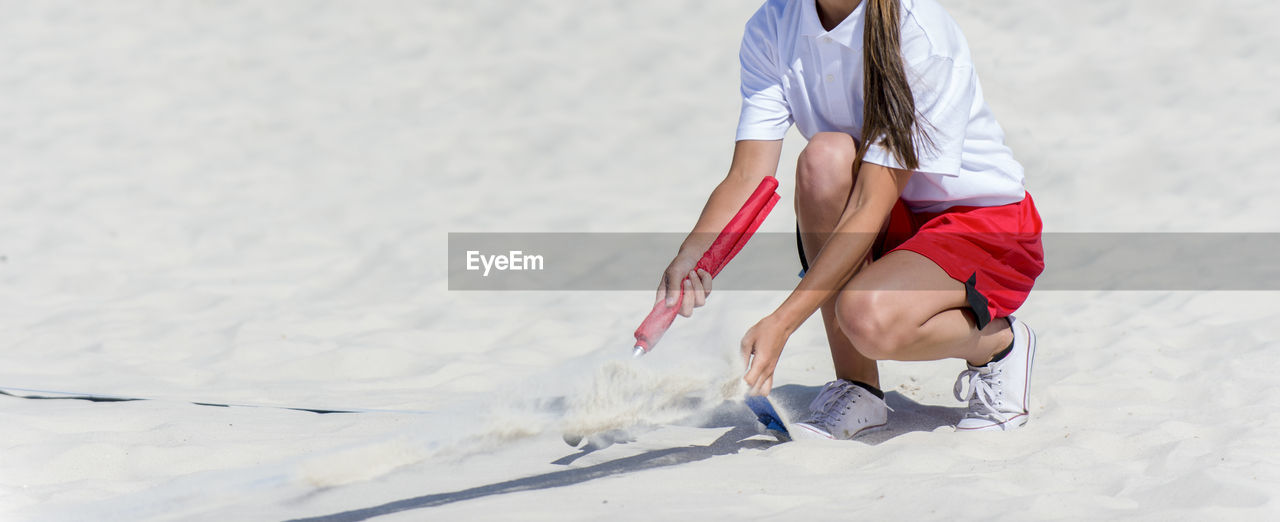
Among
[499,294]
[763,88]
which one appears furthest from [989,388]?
[499,294]

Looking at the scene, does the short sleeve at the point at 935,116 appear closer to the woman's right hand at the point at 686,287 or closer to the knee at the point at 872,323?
the knee at the point at 872,323

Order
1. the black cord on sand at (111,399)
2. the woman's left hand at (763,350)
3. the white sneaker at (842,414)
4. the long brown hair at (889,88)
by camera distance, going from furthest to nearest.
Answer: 1. the black cord on sand at (111,399)
2. the white sneaker at (842,414)
3. the long brown hair at (889,88)
4. the woman's left hand at (763,350)

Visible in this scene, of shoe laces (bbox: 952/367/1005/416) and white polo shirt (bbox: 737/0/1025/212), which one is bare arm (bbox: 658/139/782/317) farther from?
shoe laces (bbox: 952/367/1005/416)

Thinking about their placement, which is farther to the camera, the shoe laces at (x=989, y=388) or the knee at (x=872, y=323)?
the shoe laces at (x=989, y=388)

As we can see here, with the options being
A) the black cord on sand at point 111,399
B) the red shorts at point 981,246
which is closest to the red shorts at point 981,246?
the red shorts at point 981,246

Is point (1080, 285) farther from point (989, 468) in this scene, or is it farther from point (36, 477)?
point (36, 477)

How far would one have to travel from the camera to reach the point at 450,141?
484 centimetres

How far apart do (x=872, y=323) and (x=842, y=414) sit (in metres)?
0.29

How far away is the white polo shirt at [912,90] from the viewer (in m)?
1.86

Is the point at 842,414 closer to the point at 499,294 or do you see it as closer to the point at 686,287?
the point at 686,287

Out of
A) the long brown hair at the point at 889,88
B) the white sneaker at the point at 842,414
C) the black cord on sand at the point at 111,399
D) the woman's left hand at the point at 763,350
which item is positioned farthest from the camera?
the black cord on sand at the point at 111,399

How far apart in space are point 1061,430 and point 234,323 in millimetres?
2230

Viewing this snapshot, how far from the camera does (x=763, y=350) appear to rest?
1.71 metres

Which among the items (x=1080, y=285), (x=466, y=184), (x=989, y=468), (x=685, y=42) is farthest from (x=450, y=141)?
(x=989, y=468)
